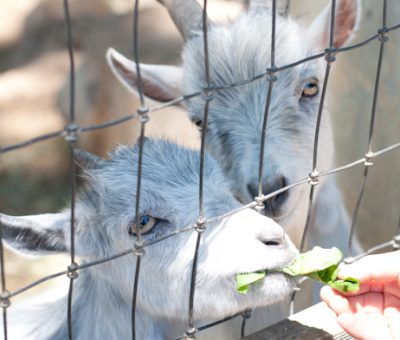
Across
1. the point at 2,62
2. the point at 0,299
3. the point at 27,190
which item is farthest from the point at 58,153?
the point at 0,299

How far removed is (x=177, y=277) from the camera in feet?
8.37

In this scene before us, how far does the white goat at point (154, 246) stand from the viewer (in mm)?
2398

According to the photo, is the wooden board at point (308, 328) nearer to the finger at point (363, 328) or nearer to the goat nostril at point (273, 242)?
the finger at point (363, 328)

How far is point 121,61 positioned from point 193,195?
3.96ft

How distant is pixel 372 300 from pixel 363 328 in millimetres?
147

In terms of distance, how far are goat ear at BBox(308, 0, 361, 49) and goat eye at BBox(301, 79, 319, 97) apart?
313 mm

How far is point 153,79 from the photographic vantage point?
3711 mm

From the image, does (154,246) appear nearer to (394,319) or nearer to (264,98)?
(394,319)

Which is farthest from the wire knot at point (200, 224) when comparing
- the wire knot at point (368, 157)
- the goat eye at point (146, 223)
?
the wire knot at point (368, 157)

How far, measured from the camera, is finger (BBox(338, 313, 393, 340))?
238cm

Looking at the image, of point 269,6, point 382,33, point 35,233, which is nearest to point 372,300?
point 382,33

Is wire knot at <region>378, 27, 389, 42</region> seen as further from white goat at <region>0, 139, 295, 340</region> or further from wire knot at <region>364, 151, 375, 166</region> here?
white goat at <region>0, 139, 295, 340</region>

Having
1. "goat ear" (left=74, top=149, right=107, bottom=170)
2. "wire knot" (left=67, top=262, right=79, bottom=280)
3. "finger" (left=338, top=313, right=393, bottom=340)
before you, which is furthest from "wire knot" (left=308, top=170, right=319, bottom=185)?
"wire knot" (left=67, top=262, right=79, bottom=280)

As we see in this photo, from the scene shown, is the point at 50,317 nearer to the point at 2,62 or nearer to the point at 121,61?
the point at 121,61
